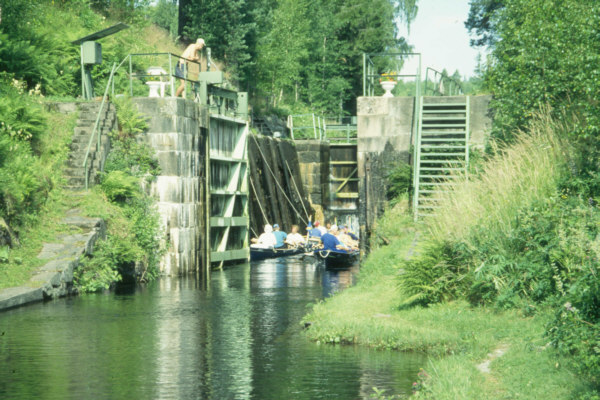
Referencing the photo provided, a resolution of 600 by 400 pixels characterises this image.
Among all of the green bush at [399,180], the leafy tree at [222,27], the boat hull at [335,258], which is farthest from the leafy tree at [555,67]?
the leafy tree at [222,27]

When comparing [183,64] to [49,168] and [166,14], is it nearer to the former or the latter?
[49,168]

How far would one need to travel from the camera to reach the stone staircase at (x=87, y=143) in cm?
2078

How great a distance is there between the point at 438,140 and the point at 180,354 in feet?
47.0

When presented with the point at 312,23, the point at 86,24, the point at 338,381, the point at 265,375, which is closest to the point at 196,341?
the point at 265,375

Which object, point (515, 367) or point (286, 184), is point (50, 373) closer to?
point (515, 367)

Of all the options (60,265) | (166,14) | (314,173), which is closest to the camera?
(60,265)

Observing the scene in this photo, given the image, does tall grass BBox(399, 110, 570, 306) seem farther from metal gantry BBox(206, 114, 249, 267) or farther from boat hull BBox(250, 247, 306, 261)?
boat hull BBox(250, 247, 306, 261)

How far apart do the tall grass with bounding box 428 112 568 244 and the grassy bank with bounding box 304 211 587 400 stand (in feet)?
4.16

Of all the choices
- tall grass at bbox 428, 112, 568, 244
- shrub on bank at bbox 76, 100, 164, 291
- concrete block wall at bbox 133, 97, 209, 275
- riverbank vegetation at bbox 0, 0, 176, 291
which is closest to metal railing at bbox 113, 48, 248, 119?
concrete block wall at bbox 133, 97, 209, 275

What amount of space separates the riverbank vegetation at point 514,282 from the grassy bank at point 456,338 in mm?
19

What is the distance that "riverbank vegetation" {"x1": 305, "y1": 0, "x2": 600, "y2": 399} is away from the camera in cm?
822

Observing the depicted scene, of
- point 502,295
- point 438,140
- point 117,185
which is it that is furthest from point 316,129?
point 502,295

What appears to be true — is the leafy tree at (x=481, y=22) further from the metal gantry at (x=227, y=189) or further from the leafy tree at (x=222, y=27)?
the metal gantry at (x=227, y=189)

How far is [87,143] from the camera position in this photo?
2133cm
